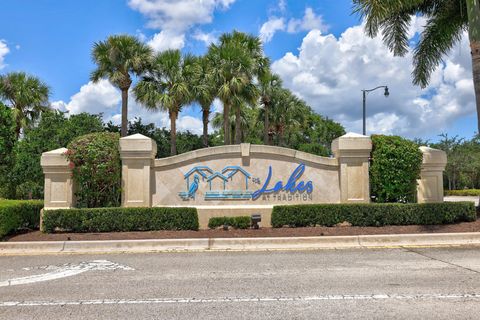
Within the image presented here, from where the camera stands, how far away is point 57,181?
45.6ft

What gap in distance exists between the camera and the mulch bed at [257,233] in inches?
453

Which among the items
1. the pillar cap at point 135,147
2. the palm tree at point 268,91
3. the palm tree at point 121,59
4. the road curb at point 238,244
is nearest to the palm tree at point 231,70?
the palm tree at point 121,59

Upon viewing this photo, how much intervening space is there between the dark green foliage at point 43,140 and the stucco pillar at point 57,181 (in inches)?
415

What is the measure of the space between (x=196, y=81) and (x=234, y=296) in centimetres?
2147

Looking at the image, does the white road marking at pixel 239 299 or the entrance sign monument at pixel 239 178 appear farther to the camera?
the entrance sign monument at pixel 239 178

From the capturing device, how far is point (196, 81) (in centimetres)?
2622

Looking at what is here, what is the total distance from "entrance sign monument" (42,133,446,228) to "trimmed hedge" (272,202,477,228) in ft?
4.25

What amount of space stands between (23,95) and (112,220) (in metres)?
20.5

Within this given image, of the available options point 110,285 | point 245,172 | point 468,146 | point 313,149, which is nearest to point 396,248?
point 245,172

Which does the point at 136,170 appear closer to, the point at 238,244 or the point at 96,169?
the point at 96,169

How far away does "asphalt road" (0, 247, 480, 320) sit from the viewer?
5180 millimetres

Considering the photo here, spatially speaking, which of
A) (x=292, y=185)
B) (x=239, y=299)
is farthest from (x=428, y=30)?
(x=239, y=299)

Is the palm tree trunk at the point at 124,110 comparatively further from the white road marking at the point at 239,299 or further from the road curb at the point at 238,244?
the white road marking at the point at 239,299

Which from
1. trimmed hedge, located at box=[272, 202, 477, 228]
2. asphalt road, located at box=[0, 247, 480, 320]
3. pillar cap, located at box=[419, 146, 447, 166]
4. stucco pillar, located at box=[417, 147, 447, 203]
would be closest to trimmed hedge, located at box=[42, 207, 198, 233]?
asphalt road, located at box=[0, 247, 480, 320]
